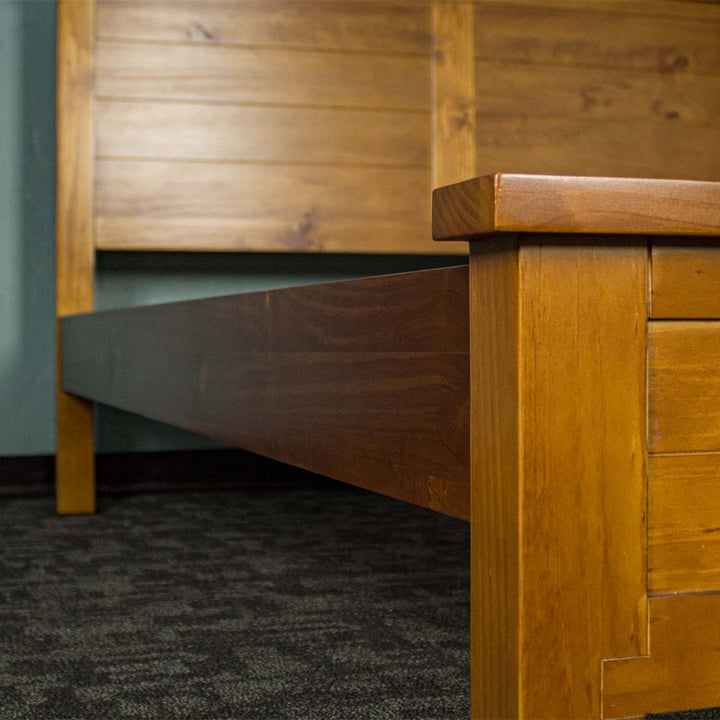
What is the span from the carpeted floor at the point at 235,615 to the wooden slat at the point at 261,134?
738mm

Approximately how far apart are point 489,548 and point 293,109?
181 cm

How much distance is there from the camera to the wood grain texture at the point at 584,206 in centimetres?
56

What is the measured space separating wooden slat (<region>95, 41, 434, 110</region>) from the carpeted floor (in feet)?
2.82

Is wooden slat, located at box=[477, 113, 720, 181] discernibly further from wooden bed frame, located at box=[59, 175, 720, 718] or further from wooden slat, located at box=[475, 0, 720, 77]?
wooden bed frame, located at box=[59, 175, 720, 718]

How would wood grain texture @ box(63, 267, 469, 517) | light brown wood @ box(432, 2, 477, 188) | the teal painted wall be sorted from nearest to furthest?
wood grain texture @ box(63, 267, 469, 517) → light brown wood @ box(432, 2, 477, 188) → the teal painted wall

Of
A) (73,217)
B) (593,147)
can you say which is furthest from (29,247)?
(593,147)

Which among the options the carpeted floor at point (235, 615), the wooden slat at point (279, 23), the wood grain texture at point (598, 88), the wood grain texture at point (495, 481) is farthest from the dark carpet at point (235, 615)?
the wooden slat at point (279, 23)

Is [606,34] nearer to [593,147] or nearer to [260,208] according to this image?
[593,147]

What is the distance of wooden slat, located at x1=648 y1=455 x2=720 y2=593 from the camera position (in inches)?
23.9

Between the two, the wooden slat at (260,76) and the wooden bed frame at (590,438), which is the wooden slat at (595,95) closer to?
the wooden slat at (260,76)

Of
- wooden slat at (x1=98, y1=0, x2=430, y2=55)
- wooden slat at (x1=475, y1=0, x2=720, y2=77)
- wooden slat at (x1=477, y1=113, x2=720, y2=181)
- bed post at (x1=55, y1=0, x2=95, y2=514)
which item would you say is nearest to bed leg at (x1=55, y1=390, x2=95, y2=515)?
bed post at (x1=55, y1=0, x2=95, y2=514)

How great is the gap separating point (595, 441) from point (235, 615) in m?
0.92

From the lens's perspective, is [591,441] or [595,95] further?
[595,95]

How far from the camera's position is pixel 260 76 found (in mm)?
2299
